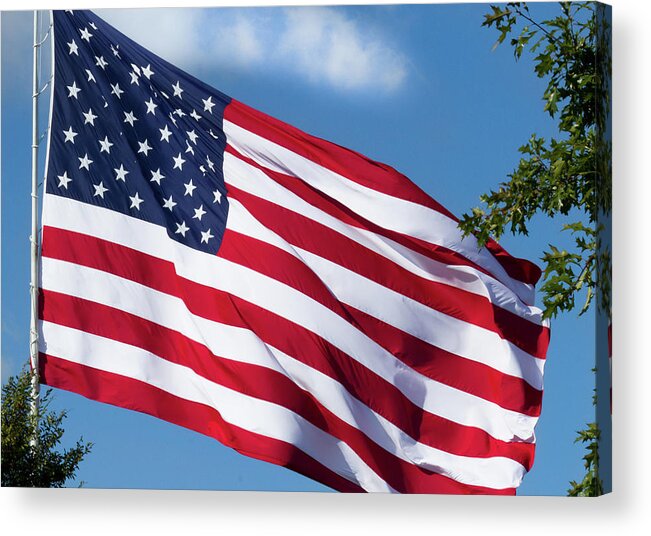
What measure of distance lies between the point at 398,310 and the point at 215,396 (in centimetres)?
136

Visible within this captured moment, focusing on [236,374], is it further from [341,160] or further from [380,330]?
[341,160]

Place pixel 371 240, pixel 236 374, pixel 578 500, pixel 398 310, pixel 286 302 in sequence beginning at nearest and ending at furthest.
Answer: pixel 578 500
pixel 236 374
pixel 286 302
pixel 398 310
pixel 371 240

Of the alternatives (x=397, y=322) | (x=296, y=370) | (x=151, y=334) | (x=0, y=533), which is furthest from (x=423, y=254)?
(x=0, y=533)

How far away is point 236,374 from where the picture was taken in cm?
909

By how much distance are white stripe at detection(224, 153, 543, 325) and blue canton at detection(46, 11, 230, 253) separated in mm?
183

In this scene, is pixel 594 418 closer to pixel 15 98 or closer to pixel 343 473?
pixel 343 473

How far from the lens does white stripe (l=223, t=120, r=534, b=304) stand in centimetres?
935

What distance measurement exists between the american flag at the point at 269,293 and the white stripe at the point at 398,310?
0.04 feet

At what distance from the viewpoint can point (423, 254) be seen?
9.48m

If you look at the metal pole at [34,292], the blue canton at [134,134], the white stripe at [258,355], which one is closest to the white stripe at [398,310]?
the blue canton at [134,134]

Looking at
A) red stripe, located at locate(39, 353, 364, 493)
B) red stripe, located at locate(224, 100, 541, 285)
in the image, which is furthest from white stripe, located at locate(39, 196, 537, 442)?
red stripe, located at locate(224, 100, 541, 285)

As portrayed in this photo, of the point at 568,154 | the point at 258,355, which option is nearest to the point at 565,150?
the point at 568,154

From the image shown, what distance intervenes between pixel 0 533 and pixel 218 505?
150 cm

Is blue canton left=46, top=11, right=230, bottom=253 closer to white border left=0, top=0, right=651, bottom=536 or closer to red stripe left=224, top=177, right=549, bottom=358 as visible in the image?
red stripe left=224, top=177, right=549, bottom=358
